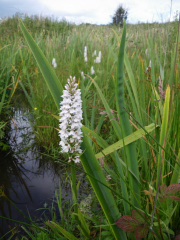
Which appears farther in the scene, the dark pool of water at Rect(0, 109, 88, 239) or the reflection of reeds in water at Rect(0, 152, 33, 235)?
the reflection of reeds in water at Rect(0, 152, 33, 235)

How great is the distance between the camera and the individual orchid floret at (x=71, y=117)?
26.1 inches

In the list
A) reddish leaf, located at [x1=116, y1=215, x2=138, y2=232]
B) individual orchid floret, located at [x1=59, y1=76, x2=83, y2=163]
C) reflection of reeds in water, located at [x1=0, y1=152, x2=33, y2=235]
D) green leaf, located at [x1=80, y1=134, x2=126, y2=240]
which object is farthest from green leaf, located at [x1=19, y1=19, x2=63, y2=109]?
reflection of reeds in water, located at [x1=0, y1=152, x2=33, y2=235]

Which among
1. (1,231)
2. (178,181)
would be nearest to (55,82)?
(178,181)

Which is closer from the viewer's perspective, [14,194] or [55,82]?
[55,82]

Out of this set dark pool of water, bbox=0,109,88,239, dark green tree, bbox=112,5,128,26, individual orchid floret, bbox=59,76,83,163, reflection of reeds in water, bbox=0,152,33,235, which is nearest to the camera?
individual orchid floret, bbox=59,76,83,163

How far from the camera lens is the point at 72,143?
29.4 inches

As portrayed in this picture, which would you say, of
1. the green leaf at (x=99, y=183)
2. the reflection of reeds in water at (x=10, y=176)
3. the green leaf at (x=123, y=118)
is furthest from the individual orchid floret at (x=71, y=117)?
the reflection of reeds in water at (x=10, y=176)

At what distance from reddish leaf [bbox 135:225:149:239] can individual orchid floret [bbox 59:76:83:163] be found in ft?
1.28

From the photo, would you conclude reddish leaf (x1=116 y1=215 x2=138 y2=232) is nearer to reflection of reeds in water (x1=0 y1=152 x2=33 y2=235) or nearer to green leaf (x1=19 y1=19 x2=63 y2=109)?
green leaf (x1=19 y1=19 x2=63 y2=109)

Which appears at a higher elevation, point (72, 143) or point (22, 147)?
point (72, 143)

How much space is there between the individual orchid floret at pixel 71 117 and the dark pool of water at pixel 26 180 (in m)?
0.87

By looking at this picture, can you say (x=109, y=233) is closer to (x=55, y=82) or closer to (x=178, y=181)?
(x=178, y=181)

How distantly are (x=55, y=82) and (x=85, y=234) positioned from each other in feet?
2.68

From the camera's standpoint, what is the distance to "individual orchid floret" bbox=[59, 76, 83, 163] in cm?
66
